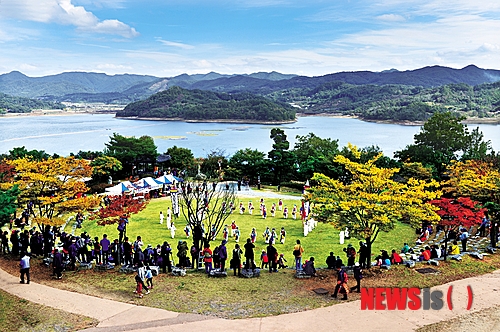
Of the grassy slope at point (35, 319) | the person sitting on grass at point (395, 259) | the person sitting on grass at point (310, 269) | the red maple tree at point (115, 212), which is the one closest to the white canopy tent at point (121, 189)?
the red maple tree at point (115, 212)

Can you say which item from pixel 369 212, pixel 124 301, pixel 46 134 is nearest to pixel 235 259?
pixel 124 301

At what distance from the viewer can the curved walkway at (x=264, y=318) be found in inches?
387

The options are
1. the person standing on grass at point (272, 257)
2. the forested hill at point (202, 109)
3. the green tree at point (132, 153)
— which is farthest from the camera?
the forested hill at point (202, 109)

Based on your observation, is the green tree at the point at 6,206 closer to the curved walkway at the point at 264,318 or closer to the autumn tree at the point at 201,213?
the curved walkway at the point at 264,318

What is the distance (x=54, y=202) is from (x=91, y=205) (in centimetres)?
133

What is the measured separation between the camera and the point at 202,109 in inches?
6698

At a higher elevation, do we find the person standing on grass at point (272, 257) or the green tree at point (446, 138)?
the green tree at point (446, 138)

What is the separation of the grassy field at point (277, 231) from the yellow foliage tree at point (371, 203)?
3.19 metres

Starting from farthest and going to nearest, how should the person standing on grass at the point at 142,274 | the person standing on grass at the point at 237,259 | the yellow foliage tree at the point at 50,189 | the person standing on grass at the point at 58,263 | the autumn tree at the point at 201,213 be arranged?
the yellow foliage tree at the point at 50,189 → the autumn tree at the point at 201,213 → the person standing on grass at the point at 237,259 → the person standing on grass at the point at 58,263 → the person standing on grass at the point at 142,274

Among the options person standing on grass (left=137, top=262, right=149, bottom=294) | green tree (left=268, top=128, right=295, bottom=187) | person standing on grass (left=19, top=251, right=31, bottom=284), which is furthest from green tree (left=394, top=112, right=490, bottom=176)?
person standing on grass (left=19, top=251, right=31, bottom=284)

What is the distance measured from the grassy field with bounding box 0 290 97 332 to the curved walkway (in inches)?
11.5

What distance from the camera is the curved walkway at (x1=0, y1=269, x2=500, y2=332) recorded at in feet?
32.2

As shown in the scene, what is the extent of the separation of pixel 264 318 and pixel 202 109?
163m

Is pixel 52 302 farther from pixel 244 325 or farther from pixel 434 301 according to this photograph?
pixel 434 301
